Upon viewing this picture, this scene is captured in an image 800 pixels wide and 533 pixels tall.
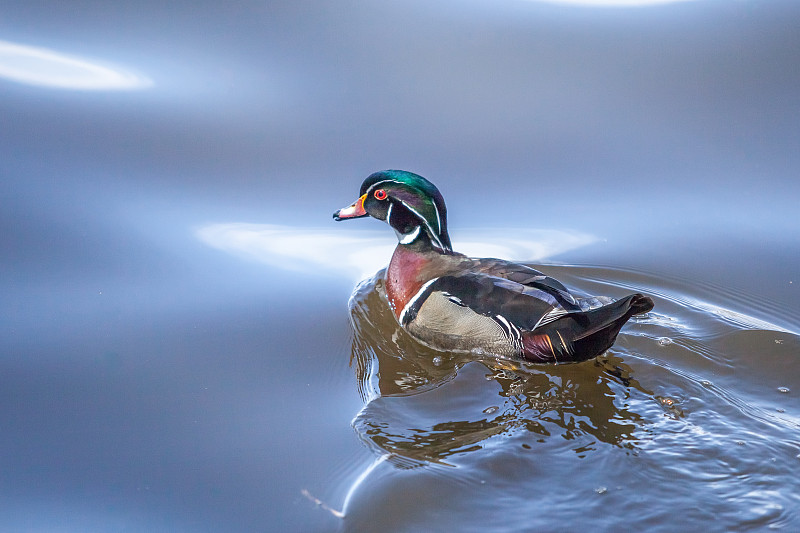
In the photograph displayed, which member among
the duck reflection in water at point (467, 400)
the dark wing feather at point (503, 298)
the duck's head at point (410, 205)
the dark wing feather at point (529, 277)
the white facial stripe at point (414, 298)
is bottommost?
the duck reflection in water at point (467, 400)

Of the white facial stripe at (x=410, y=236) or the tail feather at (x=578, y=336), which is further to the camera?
the white facial stripe at (x=410, y=236)

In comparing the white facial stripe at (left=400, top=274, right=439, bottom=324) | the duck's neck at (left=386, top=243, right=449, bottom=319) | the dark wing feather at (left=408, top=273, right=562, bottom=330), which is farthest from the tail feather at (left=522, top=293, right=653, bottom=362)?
the duck's neck at (left=386, top=243, right=449, bottom=319)

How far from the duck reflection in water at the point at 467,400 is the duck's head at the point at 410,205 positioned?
0.75 m

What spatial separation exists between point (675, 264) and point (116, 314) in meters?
3.82

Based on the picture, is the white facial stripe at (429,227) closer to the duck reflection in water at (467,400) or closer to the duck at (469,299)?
the duck at (469,299)

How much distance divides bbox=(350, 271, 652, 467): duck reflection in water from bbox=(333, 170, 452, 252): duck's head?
2.47 ft

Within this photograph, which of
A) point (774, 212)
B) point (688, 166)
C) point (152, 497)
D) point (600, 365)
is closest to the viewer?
point (152, 497)

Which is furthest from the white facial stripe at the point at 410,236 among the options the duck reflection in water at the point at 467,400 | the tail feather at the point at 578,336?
the tail feather at the point at 578,336

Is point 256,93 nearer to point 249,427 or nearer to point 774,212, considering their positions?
point 249,427

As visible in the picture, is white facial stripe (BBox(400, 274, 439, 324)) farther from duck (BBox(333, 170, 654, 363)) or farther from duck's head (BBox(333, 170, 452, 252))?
duck's head (BBox(333, 170, 452, 252))

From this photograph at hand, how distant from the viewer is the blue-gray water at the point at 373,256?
353cm

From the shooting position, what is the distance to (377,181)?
5.60 m

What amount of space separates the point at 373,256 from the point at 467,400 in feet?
6.81

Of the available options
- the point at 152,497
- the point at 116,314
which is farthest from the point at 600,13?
the point at 152,497
